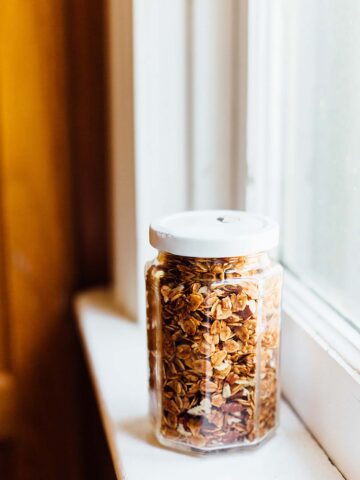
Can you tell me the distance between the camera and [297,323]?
0.67 meters

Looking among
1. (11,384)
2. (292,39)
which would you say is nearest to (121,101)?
(292,39)

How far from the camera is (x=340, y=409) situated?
0.58m

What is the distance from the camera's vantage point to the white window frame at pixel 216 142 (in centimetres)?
63

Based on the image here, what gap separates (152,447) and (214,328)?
5.4 inches

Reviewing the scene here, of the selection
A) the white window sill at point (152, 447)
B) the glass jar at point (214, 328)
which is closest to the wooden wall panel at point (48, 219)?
the white window sill at point (152, 447)

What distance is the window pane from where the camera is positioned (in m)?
0.60

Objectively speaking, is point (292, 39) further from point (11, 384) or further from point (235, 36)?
point (11, 384)

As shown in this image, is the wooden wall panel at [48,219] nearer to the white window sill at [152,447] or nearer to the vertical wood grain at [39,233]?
the vertical wood grain at [39,233]

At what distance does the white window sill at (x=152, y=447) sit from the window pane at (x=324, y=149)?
0.12 meters

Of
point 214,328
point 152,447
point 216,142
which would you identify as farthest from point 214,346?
point 216,142

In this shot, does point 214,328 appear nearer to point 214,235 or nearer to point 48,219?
point 214,235

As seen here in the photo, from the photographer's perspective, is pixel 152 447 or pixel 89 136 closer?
pixel 152 447

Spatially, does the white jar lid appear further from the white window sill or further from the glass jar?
the white window sill

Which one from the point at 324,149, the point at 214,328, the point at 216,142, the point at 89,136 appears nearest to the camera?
the point at 214,328
